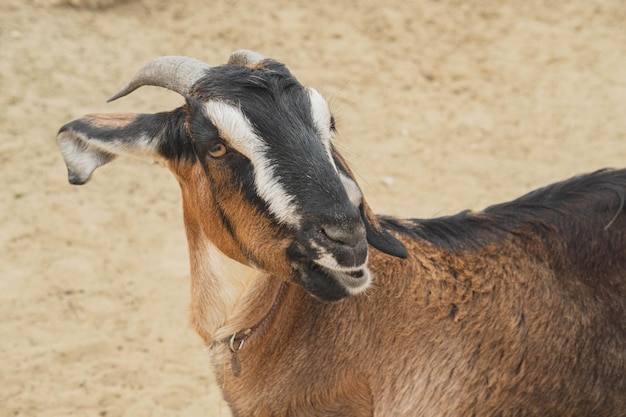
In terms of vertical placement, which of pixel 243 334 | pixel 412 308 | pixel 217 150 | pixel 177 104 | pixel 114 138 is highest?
pixel 217 150

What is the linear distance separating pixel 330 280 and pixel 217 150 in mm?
923

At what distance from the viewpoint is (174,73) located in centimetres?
458

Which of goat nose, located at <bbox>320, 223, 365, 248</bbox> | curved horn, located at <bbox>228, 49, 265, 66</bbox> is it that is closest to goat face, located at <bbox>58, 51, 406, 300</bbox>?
goat nose, located at <bbox>320, 223, 365, 248</bbox>

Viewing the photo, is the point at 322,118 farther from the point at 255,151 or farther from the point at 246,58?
the point at 246,58

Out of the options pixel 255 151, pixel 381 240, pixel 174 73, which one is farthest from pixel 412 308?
pixel 174 73

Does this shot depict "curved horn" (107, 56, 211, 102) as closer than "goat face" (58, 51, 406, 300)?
No

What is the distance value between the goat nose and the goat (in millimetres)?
490

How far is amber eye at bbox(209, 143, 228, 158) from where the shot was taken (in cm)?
413

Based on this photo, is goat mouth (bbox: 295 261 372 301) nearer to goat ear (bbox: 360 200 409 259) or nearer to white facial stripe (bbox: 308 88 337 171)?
goat ear (bbox: 360 200 409 259)

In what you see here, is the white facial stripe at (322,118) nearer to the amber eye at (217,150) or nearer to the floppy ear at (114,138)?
the amber eye at (217,150)

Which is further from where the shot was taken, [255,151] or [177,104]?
[177,104]

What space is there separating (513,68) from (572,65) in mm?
931

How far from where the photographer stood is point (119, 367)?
23.0ft

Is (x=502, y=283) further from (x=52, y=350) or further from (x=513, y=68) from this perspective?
(x=513, y=68)
